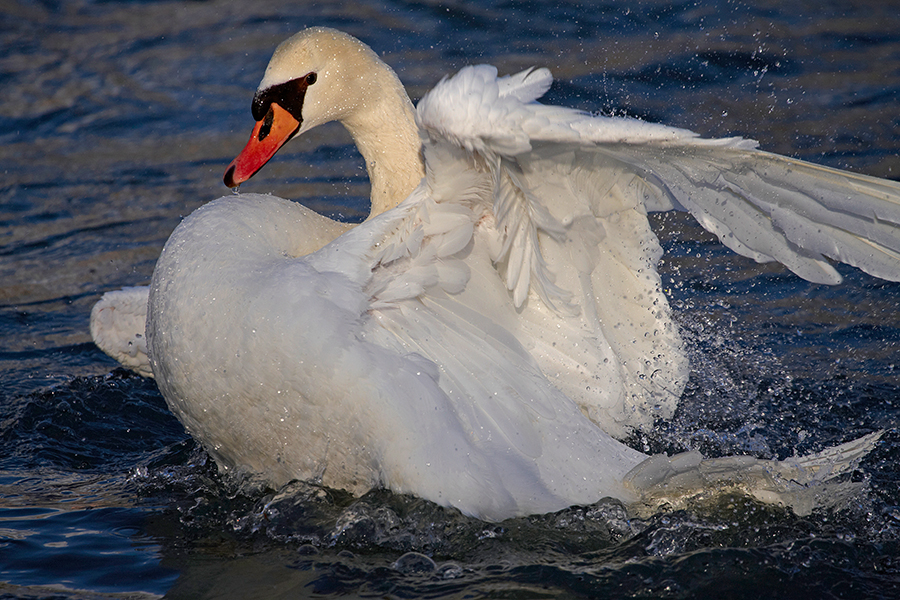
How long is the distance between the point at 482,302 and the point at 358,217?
3631 mm

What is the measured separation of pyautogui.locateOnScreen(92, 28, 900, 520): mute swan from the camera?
3326 millimetres

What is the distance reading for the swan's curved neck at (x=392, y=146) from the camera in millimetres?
4227

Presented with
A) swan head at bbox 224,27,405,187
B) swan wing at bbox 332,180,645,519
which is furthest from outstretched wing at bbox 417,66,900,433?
swan head at bbox 224,27,405,187

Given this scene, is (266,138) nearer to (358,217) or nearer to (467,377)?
(467,377)

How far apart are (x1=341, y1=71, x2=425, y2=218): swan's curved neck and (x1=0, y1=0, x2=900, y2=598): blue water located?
1355 mm

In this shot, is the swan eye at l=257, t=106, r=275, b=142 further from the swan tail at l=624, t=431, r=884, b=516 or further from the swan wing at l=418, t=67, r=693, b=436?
the swan tail at l=624, t=431, r=884, b=516

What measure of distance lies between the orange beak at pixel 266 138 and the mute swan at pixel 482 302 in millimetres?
285

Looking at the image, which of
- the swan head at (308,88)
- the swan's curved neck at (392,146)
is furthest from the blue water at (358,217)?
the swan head at (308,88)

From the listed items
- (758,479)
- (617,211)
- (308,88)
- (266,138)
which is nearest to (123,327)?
(266,138)

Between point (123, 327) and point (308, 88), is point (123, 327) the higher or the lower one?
the lower one

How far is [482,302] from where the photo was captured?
3.77 meters

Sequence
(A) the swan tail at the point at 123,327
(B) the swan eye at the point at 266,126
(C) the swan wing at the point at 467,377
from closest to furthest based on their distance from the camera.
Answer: (C) the swan wing at the point at 467,377
(B) the swan eye at the point at 266,126
(A) the swan tail at the point at 123,327

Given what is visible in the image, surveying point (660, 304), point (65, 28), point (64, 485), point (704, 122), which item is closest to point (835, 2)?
point (704, 122)

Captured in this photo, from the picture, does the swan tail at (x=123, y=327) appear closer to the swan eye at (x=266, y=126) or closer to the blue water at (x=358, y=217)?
the blue water at (x=358, y=217)
